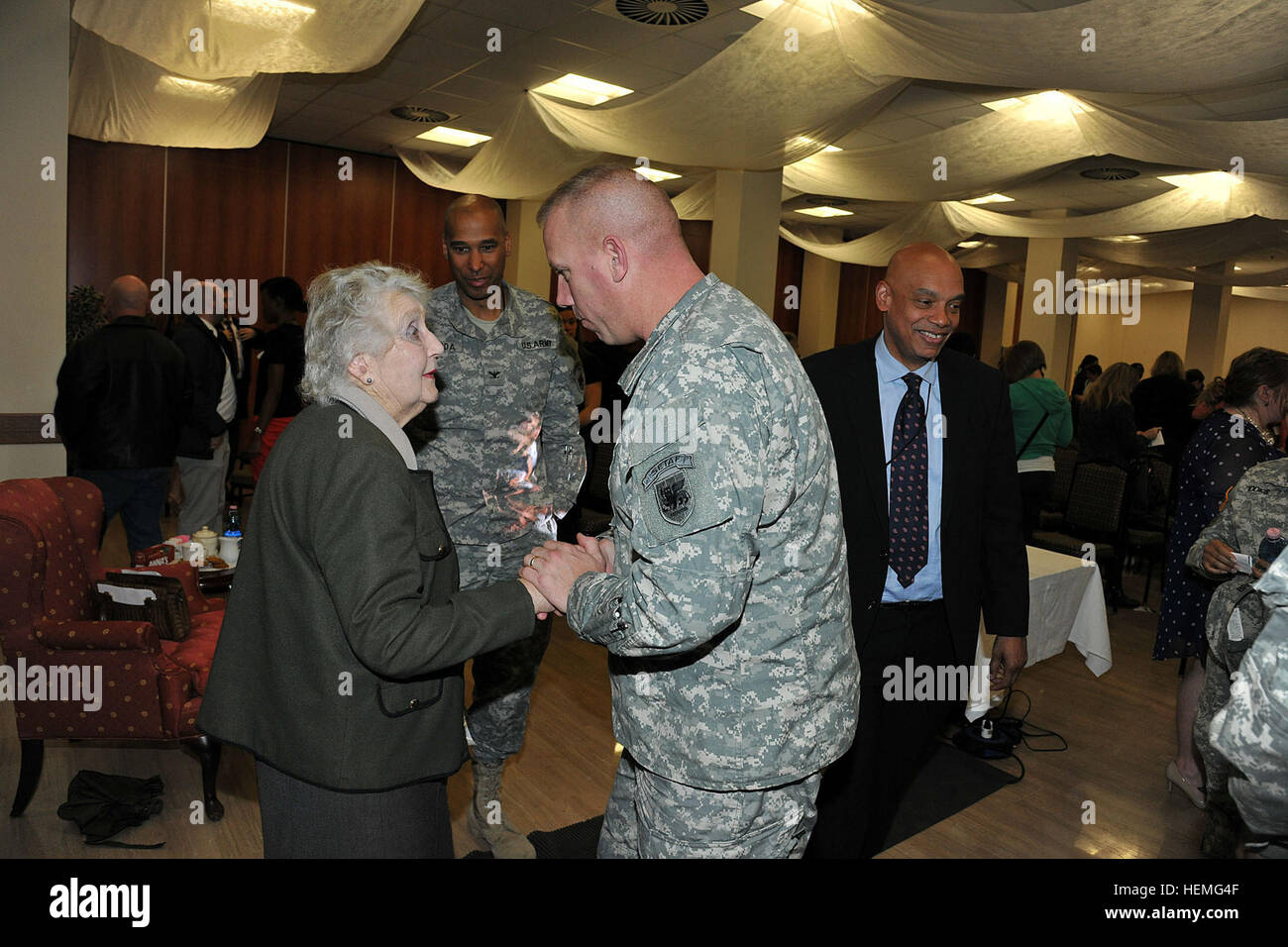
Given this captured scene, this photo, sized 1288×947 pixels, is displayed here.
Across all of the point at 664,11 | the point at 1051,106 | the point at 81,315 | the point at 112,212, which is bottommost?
the point at 81,315

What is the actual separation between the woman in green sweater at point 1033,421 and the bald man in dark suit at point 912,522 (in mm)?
3262

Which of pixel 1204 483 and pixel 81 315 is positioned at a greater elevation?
pixel 81 315

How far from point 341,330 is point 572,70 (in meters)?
6.33

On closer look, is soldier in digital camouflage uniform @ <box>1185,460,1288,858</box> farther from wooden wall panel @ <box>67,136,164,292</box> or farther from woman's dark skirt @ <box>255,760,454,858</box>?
wooden wall panel @ <box>67,136,164,292</box>

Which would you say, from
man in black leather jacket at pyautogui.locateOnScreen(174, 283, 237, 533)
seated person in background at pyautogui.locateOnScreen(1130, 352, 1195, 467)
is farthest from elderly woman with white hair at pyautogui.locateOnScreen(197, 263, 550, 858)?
seated person in background at pyautogui.locateOnScreen(1130, 352, 1195, 467)

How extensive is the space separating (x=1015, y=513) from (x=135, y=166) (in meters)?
10.1

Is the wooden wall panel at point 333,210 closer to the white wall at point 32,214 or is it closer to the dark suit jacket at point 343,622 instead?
the white wall at point 32,214

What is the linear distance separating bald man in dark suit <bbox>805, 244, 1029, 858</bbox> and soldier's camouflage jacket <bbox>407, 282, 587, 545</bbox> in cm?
86

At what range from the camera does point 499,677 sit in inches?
109

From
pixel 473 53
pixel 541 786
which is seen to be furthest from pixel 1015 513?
pixel 473 53

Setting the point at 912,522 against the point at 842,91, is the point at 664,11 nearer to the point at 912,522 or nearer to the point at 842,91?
the point at 842,91

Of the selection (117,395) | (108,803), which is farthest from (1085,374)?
(108,803)

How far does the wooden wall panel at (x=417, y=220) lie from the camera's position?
11375 mm

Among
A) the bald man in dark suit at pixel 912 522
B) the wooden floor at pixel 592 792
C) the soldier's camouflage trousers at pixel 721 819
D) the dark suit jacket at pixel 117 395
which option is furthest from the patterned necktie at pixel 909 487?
the dark suit jacket at pixel 117 395
